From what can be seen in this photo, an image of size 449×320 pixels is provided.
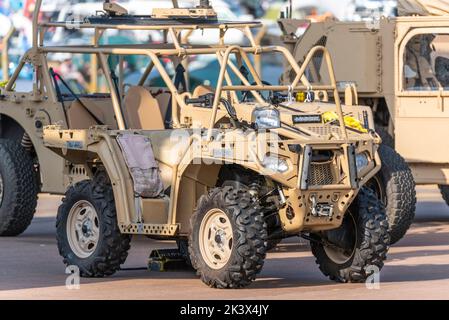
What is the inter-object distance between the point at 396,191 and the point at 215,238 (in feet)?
13.2

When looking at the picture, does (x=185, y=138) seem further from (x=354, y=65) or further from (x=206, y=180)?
(x=354, y=65)

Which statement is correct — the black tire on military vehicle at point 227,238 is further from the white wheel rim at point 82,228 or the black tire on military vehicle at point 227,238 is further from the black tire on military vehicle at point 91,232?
the white wheel rim at point 82,228

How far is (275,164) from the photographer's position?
1211 centimetres

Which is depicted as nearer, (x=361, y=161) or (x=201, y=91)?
(x=361, y=161)

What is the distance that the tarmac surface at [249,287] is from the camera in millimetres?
12039

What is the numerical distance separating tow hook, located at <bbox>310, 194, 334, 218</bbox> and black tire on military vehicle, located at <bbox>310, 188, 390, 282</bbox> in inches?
16.7

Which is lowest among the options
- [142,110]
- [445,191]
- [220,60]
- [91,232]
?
[445,191]

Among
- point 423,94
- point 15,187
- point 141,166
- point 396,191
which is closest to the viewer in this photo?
point 141,166

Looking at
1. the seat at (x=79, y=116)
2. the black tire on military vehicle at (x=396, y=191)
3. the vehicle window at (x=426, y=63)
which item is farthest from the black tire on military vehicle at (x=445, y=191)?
the seat at (x=79, y=116)

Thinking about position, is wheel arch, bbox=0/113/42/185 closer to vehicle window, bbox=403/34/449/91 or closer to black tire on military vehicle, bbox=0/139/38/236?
black tire on military vehicle, bbox=0/139/38/236

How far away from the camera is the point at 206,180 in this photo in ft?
42.3

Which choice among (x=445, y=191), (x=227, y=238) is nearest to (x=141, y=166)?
(x=227, y=238)

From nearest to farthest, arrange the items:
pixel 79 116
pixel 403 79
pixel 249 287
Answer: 1. pixel 249 287
2. pixel 79 116
3. pixel 403 79

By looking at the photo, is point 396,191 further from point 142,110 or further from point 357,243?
point 357,243
